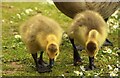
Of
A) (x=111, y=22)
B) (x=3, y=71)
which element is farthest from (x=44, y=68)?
(x=111, y=22)

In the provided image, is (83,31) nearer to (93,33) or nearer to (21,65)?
(93,33)

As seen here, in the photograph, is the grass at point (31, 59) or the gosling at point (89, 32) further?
the grass at point (31, 59)

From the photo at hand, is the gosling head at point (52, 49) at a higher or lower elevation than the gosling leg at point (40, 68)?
higher

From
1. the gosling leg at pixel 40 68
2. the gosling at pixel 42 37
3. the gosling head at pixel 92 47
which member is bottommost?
the gosling leg at pixel 40 68

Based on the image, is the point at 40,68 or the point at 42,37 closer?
the point at 42,37

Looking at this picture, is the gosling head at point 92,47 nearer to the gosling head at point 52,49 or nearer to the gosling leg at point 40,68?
the gosling head at point 52,49

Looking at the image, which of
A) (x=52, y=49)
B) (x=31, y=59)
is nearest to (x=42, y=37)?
(x=52, y=49)

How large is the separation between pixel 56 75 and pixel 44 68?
0.52 feet

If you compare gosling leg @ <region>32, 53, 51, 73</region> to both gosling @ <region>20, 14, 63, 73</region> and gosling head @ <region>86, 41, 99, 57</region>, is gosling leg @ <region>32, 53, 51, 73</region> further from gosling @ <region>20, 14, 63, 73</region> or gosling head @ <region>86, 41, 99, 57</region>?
gosling head @ <region>86, 41, 99, 57</region>

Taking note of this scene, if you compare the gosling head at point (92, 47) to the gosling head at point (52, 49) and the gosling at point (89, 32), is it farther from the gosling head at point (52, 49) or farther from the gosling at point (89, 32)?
the gosling head at point (52, 49)

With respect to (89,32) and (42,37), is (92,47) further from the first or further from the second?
(42,37)

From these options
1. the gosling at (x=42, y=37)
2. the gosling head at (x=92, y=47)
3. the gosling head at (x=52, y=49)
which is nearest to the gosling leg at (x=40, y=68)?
the gosling at (x=42, y=37)

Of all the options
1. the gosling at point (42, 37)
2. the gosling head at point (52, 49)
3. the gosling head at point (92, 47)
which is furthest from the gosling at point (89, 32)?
the gosling head at point (52, 49)

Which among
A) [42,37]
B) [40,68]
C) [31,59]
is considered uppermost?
[42,37]
